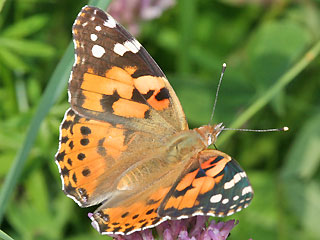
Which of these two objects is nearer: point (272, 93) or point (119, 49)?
point (119, 49)

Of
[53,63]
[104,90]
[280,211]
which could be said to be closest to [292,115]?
[280,211]

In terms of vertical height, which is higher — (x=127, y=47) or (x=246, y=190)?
(x=127, y=47)

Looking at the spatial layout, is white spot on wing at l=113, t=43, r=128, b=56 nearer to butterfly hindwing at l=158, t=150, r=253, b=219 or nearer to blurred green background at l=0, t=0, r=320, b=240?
butterfly hindwing at l=158, t=150, r=253, b=219

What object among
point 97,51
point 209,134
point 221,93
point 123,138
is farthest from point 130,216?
point 221,93

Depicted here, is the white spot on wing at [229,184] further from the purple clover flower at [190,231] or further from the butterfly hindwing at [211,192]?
the purple clover flower at [190,231]

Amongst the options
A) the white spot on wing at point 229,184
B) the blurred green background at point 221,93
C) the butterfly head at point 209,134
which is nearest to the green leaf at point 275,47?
the blurred green background at point 221,93

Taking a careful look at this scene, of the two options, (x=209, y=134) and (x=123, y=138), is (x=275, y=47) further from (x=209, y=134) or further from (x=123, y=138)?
(x=123, y=138)

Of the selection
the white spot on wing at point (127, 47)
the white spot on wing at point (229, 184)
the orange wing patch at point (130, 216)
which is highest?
the white spot on wing at point (127, 47)
